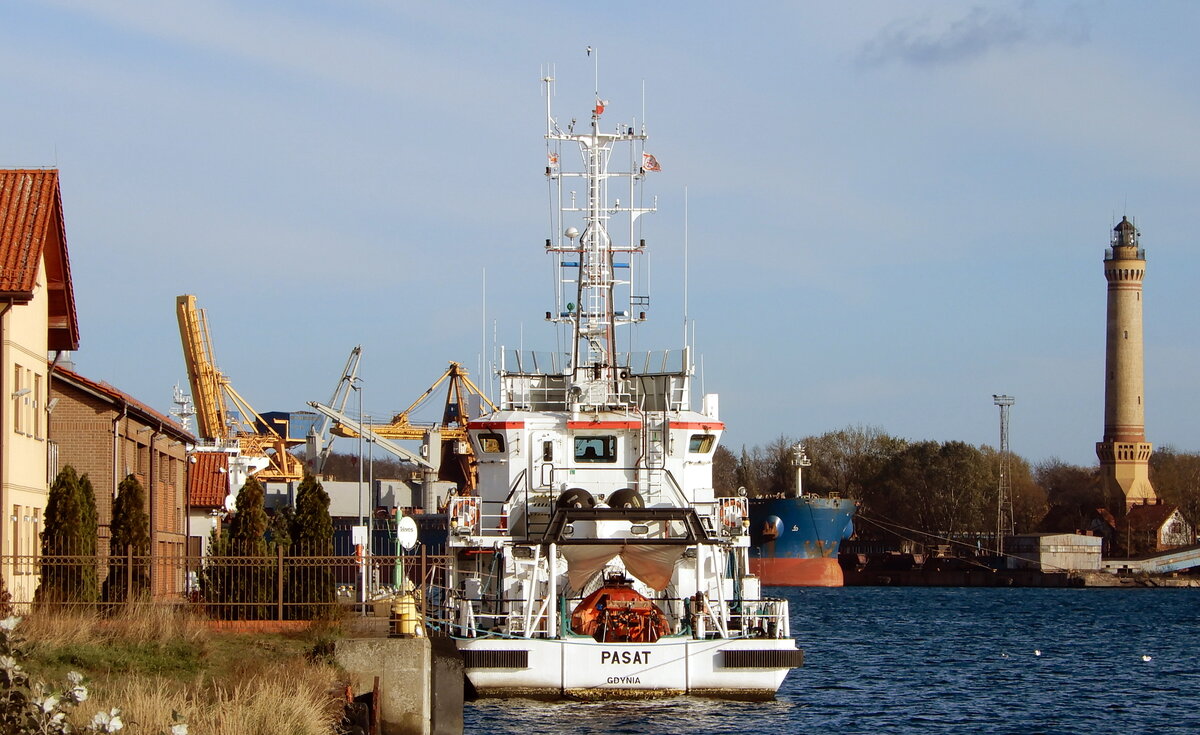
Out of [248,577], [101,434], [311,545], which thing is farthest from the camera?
[101,434]

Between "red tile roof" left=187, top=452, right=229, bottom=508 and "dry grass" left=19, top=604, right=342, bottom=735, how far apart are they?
3430 cm

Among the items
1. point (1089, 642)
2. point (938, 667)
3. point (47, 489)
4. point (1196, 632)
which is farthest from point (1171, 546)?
point (47, 489)

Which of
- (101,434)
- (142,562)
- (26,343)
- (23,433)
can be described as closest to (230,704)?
(142,562)

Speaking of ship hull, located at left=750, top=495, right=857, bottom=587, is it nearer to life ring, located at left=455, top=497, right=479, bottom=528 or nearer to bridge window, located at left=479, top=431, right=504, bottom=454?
bridge window, located at left=479, top=431, right=504, bottom=454

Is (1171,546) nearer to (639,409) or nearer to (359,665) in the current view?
(639,409)

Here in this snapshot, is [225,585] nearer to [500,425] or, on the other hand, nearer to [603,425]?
[500,425]

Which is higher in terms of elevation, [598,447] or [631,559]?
[598,447]

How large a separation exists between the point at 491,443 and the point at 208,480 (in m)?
27.3

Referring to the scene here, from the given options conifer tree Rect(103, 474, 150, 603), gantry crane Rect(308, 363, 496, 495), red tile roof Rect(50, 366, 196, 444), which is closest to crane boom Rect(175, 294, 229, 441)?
gantry crane Rect(308, 363, 496, 495)

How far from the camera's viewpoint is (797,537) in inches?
5231

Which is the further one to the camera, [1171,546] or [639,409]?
[1171,546]

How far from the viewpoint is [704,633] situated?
32656 millimetres

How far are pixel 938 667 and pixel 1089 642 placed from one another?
54.4 feet

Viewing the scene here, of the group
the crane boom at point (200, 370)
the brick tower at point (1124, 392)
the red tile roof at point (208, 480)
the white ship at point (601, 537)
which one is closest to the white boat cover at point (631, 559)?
the white ship at point (601, 537)
